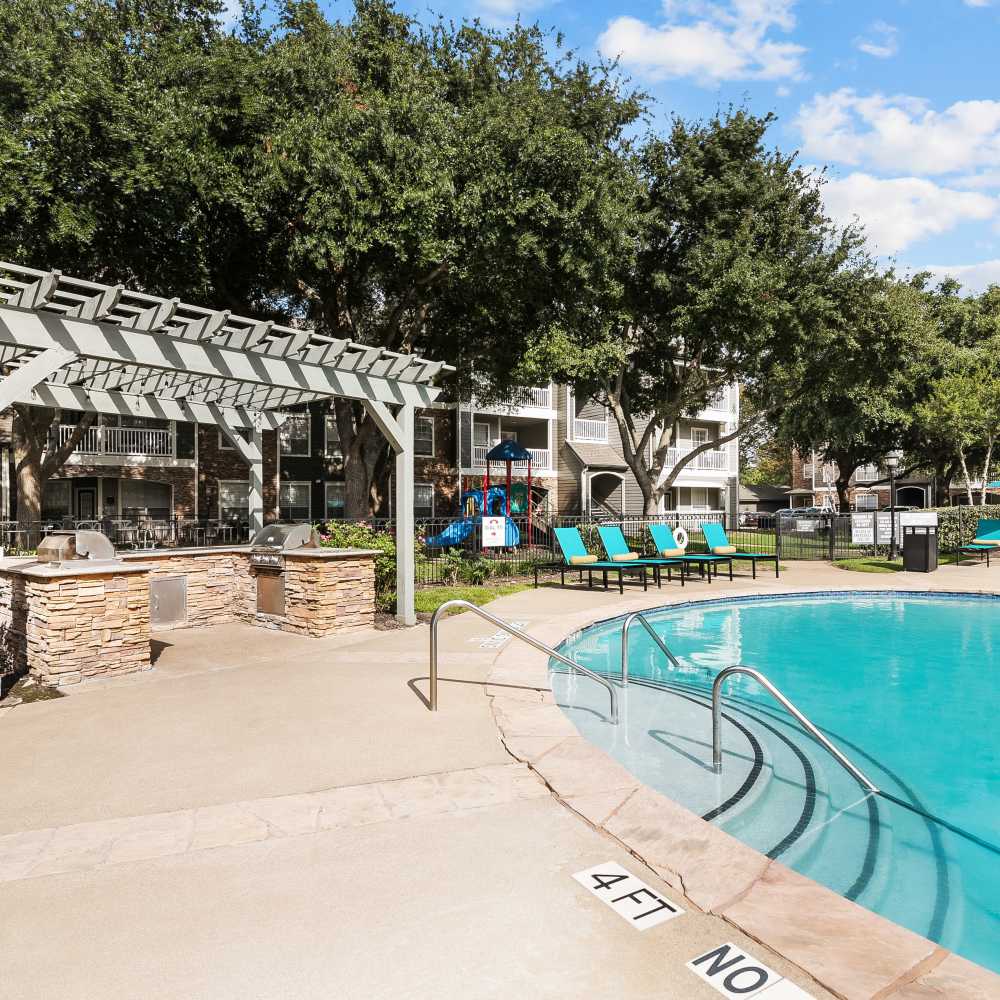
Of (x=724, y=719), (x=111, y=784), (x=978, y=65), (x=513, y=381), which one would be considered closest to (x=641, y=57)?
(x=513, y=381)

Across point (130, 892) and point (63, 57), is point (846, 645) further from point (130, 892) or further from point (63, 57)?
point (63, 57)

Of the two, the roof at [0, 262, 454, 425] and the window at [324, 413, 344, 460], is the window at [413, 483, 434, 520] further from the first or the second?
the roof at [0, 262, 454, 425]

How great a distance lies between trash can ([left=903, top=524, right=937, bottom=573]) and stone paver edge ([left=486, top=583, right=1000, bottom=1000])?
15.0m

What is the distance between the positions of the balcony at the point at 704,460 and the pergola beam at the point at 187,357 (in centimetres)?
2843

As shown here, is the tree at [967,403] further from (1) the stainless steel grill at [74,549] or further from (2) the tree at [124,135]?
(1) the stainless steel grill at [74,549]

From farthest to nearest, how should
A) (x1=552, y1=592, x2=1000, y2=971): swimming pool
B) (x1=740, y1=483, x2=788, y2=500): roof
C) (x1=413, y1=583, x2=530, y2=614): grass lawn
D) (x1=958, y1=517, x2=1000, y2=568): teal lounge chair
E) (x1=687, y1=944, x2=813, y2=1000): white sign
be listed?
(x1=740, y1=483, x2=788, y2=500): roof
(x1=958, y1=517, x2=1000, y2=568): teal lounge chair
(x1=413, y1=583, x2=530, y2=614): grass lawn
(x1=552, y1=592, x2=1000, y2=971): swimming pool
(x1=687, y1=944, x2=813, y2=1000): white sign

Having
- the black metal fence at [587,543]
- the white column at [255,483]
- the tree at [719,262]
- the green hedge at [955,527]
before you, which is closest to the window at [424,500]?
the black metal fence at [587,543]

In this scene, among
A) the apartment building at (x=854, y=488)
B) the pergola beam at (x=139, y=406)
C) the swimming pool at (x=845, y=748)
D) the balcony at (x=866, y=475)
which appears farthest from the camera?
the balcony at (x=866, y=475)

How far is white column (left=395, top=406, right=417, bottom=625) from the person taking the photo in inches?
369

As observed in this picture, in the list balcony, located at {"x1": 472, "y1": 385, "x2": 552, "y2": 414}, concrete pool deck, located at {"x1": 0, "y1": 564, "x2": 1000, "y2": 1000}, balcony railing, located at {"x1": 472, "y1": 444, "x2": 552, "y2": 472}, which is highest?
balcony, located at {"x1": 472, "y1": 385, "x2": 552, "y2": 414}

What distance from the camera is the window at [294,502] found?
26922 mm

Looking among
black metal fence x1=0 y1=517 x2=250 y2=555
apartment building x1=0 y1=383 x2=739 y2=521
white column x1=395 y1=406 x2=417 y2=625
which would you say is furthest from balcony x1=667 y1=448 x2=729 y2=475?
white column x1=395 y1=406 x2=417 y2=625

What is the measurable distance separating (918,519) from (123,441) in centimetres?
2557

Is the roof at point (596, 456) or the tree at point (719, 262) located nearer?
the tree at point (719, 262)
